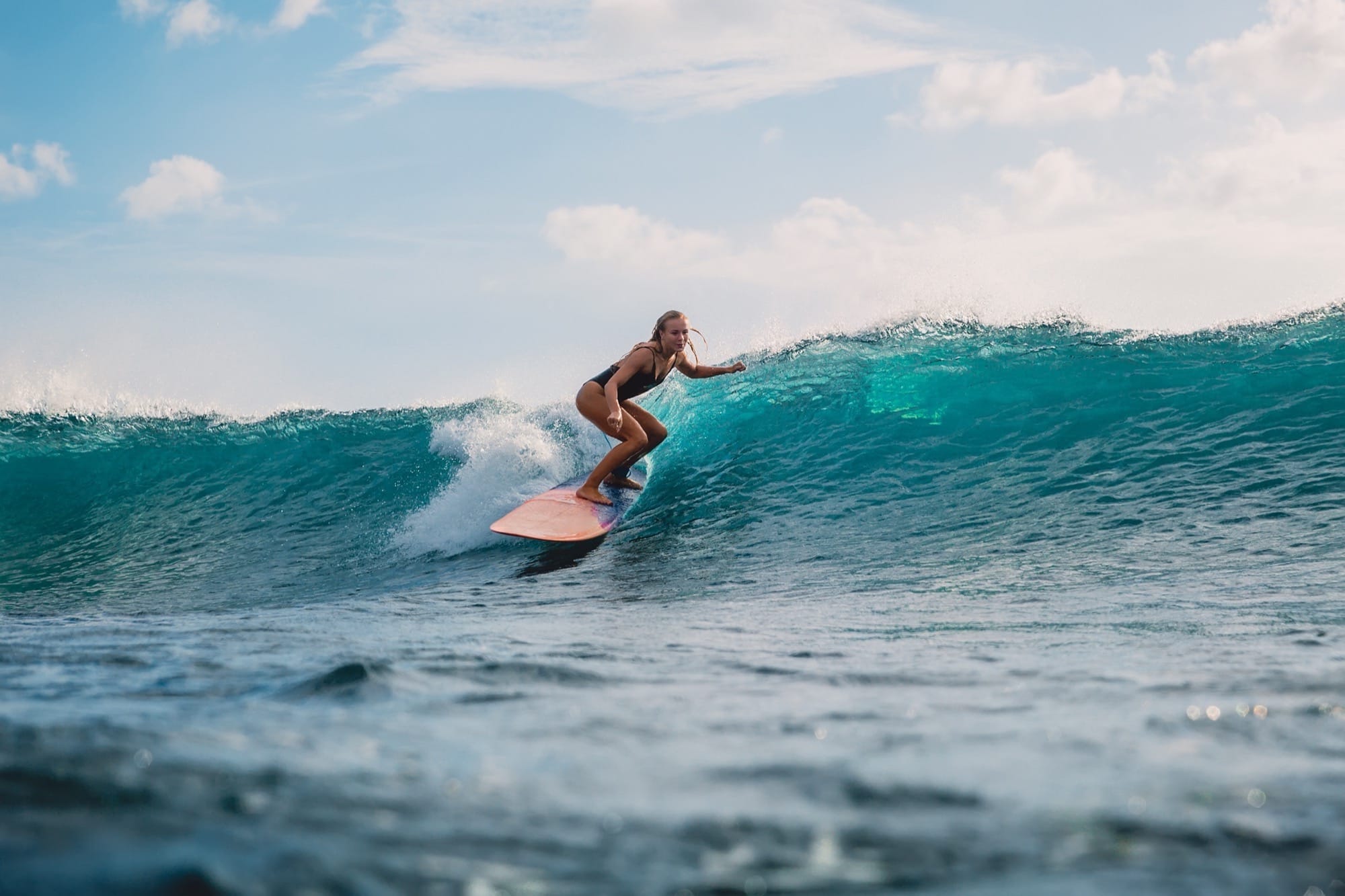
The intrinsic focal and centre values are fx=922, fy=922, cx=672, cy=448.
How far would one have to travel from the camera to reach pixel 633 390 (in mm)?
8391

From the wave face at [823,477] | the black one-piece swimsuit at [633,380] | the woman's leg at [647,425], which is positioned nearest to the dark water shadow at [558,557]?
the wave face at [823,477]

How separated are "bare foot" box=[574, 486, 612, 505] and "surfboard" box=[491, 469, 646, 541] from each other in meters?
0.03

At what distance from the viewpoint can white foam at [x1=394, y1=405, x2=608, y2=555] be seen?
28.5 feet

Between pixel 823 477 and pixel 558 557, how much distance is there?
115 inches

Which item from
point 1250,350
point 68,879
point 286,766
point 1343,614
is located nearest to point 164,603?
point 286,766

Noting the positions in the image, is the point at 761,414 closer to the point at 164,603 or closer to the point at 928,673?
the point at 164,603

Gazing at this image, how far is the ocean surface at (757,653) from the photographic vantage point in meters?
1.71

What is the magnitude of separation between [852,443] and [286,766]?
8.27 meters

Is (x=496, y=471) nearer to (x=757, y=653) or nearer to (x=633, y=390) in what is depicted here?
(x=633, y=390)

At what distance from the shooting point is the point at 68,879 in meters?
1.54

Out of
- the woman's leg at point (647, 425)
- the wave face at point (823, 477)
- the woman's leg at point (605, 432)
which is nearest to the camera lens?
the wave face at point (823, 477)

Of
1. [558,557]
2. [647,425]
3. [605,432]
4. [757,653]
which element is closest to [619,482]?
[647,425]

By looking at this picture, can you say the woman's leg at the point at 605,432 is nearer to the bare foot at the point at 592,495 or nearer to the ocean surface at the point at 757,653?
the bare foot at the point at 592,495

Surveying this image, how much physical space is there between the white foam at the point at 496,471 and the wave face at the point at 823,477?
0.10 feet
